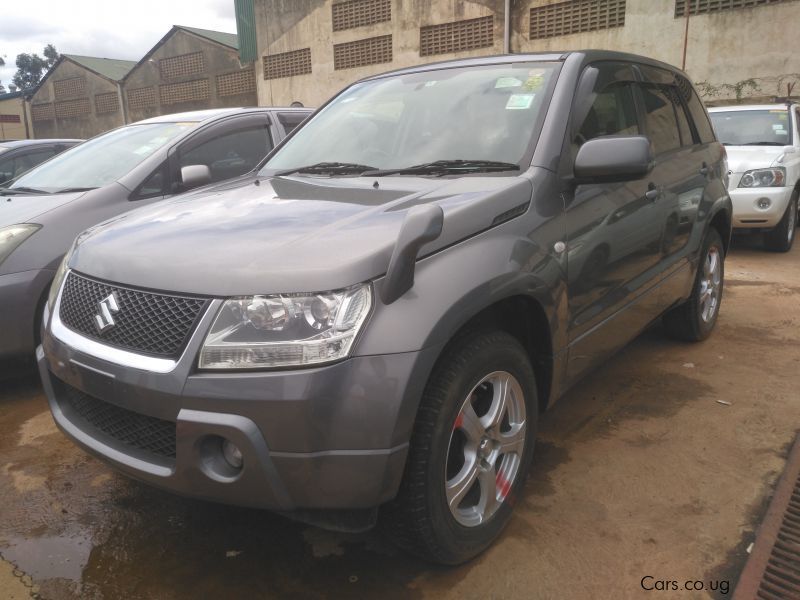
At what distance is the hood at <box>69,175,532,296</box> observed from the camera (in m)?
1.79

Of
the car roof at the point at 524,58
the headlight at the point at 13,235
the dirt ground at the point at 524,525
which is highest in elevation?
the car roof at the point at 524,58

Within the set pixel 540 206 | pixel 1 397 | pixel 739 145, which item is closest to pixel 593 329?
pixel 540 206

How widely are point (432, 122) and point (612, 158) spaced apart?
0.86 m

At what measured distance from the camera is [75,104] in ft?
108

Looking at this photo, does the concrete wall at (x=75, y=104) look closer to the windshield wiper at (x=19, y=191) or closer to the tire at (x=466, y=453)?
the windshield wiper at (x=19, y=191)

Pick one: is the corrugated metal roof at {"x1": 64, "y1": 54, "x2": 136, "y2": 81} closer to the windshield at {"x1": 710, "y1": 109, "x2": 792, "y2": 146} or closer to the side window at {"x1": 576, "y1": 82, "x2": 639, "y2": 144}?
the windshield at {"x1": 710, "y1": 109, "x2": 792, "y2": 146}

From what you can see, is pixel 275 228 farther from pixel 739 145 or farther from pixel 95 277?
pixel 739 145

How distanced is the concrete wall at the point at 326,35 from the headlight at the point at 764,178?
13112 mm

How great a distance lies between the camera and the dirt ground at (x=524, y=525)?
2094 mm

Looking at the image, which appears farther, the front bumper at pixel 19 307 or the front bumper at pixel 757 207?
the front bumper at pixel 757 207

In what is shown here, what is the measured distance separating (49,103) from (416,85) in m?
37.3

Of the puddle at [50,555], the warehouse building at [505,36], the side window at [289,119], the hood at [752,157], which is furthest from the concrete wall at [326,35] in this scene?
the puddle at [50,555]

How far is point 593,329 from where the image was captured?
9.02 feet

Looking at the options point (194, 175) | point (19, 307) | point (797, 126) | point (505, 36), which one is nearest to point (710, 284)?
point (194, 175)
